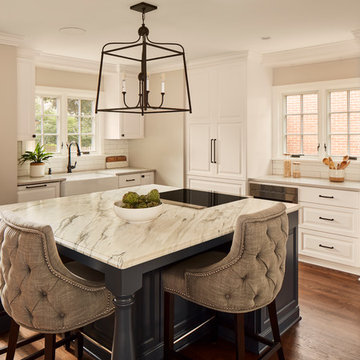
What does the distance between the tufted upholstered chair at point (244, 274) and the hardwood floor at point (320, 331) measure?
2.35 ft

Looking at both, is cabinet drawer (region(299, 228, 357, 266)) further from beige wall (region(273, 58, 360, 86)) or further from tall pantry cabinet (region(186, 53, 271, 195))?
beige wall (region(273, 58, 360, 86))

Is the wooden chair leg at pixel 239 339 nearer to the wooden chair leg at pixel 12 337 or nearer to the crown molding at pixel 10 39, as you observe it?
the wooden chair leg at pixel 12 337

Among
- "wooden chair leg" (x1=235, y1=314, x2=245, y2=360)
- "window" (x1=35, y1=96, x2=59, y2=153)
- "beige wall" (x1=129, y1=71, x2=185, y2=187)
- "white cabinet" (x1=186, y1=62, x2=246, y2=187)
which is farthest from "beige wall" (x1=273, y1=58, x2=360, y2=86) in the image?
"wooden chair leg" (x1=235, y1=314, x2=245, y2=360)

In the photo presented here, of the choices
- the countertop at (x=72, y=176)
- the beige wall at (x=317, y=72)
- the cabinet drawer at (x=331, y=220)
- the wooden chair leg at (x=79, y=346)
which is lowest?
the wooden chair leg at (x=79, y=346)

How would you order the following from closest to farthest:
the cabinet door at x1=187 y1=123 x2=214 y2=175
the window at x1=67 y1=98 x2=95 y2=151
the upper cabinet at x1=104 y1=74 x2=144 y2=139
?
1. the cabinet door at x1=187 y1=123 x2=214 y2=175
2. the window at x1=67 y1=98 x2=95 y2=151
3. the upper cabinet at x1=104 y1=74 x2=144 y2=139

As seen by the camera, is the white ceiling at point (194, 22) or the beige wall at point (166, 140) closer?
the white ceiling at point (194, 22)

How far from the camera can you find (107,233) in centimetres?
207

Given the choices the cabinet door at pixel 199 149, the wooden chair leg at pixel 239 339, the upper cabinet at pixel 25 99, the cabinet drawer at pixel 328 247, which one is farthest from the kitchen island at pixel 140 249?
the cabinet door at pixel 199 149

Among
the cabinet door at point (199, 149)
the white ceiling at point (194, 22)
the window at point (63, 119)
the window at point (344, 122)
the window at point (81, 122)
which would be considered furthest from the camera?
the window at point (81, 122)

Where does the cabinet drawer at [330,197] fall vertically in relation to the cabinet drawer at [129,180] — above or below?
below

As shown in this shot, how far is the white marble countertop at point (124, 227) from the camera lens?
178cm

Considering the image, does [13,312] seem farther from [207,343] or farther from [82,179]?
[82,179]

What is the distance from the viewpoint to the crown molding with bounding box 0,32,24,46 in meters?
3.96

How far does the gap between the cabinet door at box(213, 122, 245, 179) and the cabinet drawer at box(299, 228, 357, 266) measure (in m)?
1.11
